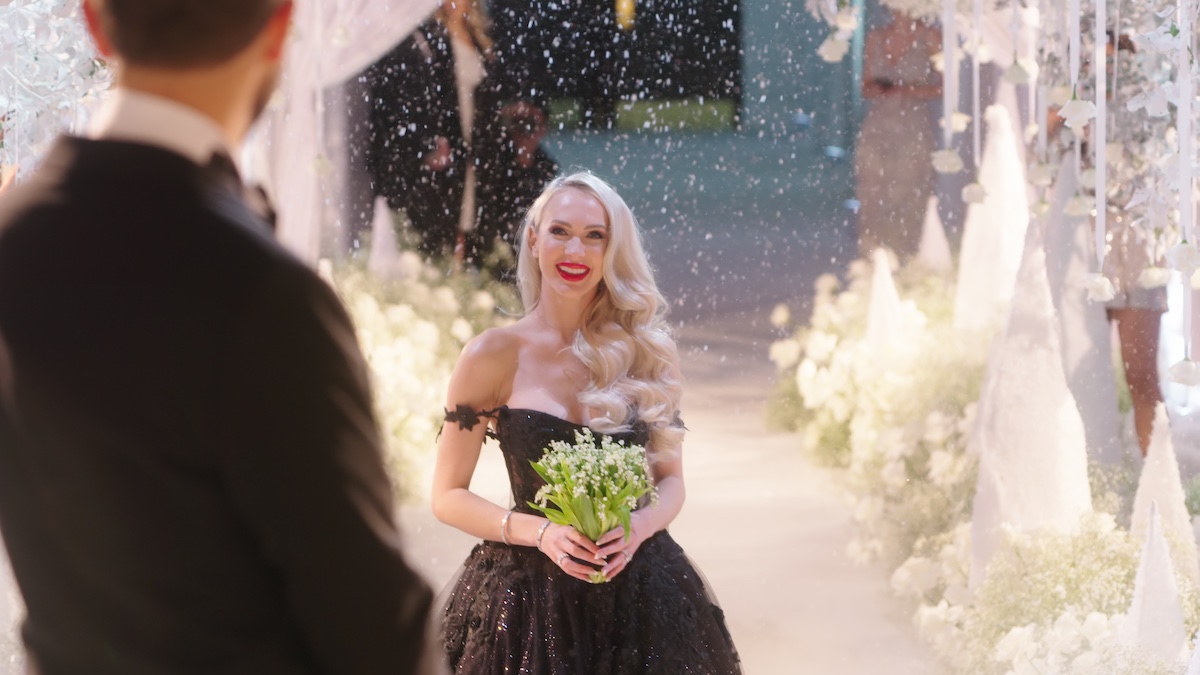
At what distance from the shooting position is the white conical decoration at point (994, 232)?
373 cm

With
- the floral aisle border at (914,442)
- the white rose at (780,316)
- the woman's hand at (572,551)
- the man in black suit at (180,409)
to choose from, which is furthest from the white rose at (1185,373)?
the man in black suit at (180,409)

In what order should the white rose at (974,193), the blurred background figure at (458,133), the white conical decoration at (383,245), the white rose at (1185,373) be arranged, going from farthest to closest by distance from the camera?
the white conical decoration at (383,245) → the blurred background figure at (458,133) → the white rose at (974,193) → the white rose at (1185,373)

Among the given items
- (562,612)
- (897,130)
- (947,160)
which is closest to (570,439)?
(562,612)

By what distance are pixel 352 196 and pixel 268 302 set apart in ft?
10.3

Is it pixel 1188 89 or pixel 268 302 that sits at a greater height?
pixel 1188 89

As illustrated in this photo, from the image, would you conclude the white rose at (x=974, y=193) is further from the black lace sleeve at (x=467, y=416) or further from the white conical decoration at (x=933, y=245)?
the black lace sleeve at (x=467, y=416)

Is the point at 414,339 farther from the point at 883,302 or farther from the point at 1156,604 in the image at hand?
the point at 1156,604

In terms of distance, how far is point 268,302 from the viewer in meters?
0.86

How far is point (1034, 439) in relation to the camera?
3699 mm

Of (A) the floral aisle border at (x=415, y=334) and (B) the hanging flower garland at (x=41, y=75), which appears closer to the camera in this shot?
(B) the hanging flower garland at (x=41, y=75)

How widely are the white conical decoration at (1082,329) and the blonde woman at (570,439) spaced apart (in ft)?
4.69

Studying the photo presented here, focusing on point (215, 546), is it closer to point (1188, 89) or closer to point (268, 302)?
point (268, 302)

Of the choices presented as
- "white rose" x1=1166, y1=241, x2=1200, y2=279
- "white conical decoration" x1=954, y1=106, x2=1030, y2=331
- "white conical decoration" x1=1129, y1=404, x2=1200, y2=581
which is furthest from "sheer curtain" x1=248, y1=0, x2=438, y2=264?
"white conical decoration" x1=1129, y1=404, x2=1200, y2=581

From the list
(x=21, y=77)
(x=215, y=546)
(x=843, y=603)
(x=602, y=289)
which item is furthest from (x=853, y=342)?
(x=215, y=546)
